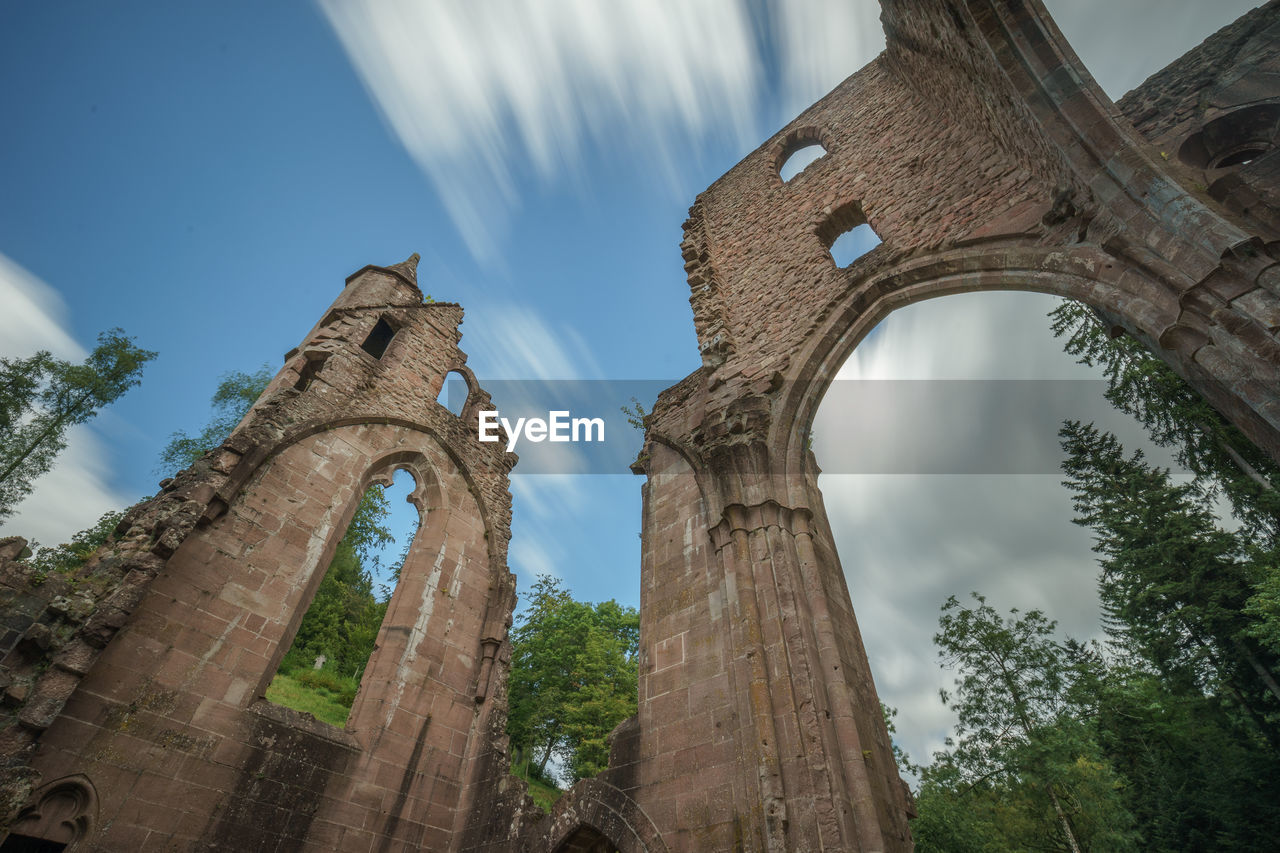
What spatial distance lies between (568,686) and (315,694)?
7.15m

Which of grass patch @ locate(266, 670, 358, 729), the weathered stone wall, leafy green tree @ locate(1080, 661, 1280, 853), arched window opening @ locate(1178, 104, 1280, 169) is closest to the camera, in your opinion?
arched window opening @ locate(1178, 104, 1280, 169)

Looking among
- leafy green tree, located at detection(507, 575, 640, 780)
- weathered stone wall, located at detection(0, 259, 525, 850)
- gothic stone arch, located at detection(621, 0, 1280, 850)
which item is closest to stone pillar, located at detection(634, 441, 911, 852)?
gothic stone arch, located at detection(621, 0, 1280, 850)

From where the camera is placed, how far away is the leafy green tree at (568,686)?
51.9 feet

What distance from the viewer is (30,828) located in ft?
16.0

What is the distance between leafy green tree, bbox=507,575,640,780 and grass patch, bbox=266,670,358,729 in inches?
166

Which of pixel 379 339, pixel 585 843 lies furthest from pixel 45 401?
pixel 585 843

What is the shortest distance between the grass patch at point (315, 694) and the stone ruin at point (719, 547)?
3.92 meters

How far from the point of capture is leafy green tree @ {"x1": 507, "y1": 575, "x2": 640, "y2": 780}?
1583 centimetres

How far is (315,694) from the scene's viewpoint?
13211mm

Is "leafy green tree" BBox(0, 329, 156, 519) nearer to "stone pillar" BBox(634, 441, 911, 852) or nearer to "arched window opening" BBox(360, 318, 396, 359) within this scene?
"arched window opening" BBox(360, 318, 396, 359)

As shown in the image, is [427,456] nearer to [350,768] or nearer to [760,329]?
[350,768]

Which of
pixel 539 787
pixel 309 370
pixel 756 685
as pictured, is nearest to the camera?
pixel 756 685

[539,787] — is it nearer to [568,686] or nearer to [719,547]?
[568,686]

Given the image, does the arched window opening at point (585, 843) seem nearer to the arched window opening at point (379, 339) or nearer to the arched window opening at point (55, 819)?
the arched window opening at point (55, 819)
